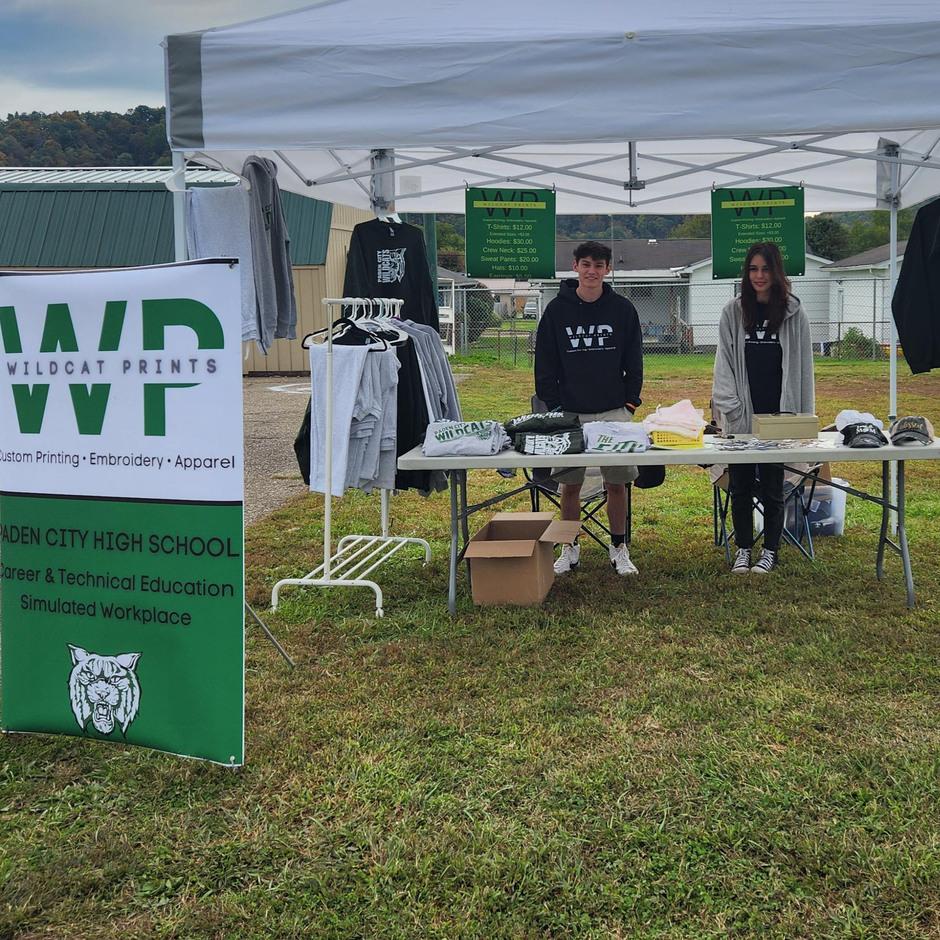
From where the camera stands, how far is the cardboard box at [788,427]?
5105mm

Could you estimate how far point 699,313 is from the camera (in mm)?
31766

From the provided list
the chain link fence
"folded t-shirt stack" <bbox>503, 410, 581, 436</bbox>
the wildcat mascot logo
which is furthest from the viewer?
the chain link fence

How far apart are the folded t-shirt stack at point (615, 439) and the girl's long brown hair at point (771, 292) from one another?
100 centimetres

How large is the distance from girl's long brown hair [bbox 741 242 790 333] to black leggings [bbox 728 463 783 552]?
778mm

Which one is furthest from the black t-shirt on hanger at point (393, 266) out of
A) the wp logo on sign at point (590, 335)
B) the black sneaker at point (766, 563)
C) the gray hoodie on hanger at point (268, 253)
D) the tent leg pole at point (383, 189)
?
the black sneaker at point (766, 563)

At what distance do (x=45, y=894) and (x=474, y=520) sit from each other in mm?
5098

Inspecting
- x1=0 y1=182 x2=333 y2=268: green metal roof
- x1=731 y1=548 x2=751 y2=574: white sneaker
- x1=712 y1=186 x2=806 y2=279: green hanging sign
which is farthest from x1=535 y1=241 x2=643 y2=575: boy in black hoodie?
x1=0 y1=182 x2=333 y2=268: green metal roof

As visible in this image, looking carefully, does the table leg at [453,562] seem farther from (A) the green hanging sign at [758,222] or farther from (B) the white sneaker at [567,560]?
(A) the green hanging sign at [758,222]

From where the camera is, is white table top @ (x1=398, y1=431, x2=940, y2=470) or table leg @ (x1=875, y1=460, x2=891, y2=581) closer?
white table top @ (x1=398, y1=431, x2=940, y2=470)

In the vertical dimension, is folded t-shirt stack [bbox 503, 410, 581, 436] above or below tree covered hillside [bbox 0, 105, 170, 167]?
below

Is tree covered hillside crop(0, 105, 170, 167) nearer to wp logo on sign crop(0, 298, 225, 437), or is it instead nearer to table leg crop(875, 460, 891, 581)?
table leg crop(875, 460, 891, 581)

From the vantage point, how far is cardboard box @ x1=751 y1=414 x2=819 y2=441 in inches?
201

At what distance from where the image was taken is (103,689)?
3.26m

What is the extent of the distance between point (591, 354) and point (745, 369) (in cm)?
85
